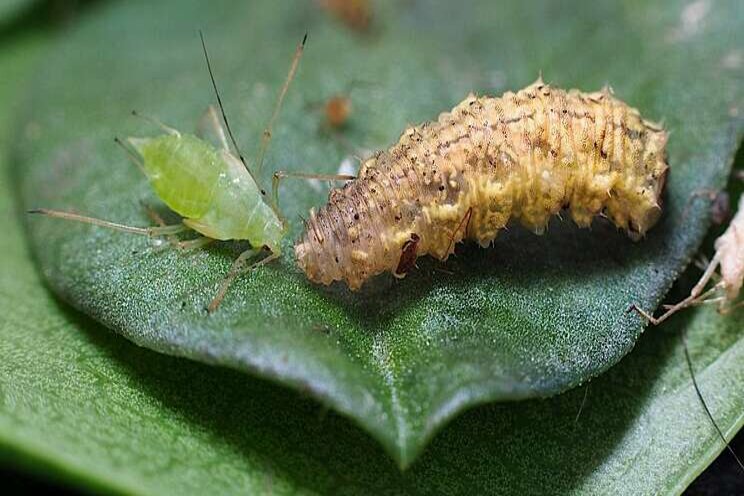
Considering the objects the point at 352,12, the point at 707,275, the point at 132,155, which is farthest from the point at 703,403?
the point at 352,12

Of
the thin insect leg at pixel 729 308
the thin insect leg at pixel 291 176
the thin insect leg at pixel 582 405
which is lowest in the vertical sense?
the thin insect leg at pixel 582 405

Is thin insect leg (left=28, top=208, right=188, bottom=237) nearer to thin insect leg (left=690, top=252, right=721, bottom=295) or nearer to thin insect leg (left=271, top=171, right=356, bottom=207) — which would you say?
thin insect leg (left=271, top=171, right=356, bottom=207)

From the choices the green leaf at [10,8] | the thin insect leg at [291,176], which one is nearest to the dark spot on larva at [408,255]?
the thin insect leg at [291,176]

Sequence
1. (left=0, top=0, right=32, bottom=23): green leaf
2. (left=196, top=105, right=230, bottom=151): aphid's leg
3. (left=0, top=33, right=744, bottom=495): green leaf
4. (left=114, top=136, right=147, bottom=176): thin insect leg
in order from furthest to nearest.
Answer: (left=0, top=0, right=32, bottom=23): green leaf
(left=196, top=105, right=230, bottom=151): aphid's leg
(left=114, top=136, right=147, bottom=176): thin insect leg
(left=0, top=33, right=744, bottom=495): green leaf

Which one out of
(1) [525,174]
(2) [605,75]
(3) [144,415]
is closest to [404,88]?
(2) [605,75]

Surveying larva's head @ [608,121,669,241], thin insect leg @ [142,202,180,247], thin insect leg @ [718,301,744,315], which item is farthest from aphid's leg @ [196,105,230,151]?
thin insect leg @ [718,301,744,315]

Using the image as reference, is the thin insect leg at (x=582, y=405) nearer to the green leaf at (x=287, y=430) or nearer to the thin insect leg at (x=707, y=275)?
the green leaf at (x=287, y=430)
